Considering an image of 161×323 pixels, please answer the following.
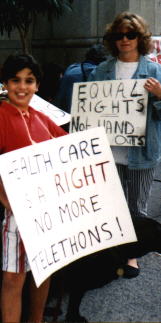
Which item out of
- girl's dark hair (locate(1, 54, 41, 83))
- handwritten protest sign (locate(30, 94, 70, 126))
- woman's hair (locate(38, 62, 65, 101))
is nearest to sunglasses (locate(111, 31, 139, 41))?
handwritten protest sign (locate(30, 94, 70, 126))

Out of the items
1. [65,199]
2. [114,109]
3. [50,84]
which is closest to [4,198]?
[65,199]

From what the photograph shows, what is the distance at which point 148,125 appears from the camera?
3.11m

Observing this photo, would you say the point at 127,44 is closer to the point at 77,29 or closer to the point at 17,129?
the point at 17,129

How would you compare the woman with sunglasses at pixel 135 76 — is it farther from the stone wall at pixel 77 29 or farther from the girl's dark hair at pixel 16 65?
the stone wall at pixel 77 29

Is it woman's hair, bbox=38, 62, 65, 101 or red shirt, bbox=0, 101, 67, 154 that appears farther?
woman's hair, bbox=38, 62, 65, 101

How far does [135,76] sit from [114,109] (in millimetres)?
248

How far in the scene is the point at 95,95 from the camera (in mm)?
3154

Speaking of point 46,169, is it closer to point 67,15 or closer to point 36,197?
point 36,197

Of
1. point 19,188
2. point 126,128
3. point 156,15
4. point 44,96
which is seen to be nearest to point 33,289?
point 19,188

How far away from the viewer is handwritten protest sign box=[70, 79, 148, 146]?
9.93ft

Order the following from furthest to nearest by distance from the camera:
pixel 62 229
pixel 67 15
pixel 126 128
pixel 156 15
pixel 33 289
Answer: pixel 67 15 → pixel 156 15 → pixel 126 128 → pixel 33 289 → pixel 62 229

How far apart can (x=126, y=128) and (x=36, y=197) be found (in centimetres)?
117

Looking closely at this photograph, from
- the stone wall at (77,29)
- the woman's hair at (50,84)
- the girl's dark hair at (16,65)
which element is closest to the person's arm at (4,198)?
the girl's dark hair at (16,65)

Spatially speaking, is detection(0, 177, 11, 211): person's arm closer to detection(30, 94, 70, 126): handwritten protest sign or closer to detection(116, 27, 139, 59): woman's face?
detection(30, 94, 70, 126): handwritten protest sign
